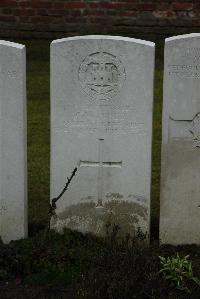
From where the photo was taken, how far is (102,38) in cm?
533

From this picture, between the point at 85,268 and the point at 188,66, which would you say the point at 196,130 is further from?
the point at 85,268

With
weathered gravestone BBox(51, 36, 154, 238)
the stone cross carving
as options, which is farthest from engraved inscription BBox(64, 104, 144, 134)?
the stone cross carving

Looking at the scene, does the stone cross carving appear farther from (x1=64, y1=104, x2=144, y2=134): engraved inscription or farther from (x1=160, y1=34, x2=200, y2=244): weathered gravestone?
(x1=160, y1=34, x2=200, y2=244): weathered gravestone

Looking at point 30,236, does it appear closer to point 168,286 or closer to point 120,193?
point 120,193

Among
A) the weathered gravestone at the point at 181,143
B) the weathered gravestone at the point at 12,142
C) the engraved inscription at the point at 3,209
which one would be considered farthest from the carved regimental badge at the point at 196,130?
the engraved inscription at the point at 3,209

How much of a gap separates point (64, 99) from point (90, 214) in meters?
0.85

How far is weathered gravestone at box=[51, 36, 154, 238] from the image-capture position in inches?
211

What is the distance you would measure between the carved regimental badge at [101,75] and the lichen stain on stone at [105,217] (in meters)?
0.74

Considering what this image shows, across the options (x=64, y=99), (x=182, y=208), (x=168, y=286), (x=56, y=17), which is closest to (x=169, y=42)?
(x=64, y=99)

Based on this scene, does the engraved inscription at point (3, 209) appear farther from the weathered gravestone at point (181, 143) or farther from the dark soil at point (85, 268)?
the weathered gravestone at point (181, 143)

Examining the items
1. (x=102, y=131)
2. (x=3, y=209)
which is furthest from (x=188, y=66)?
(x=3, y=209)

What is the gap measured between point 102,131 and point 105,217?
636mm

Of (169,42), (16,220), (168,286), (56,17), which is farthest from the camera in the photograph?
(56,17)

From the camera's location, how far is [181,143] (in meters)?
5.45
